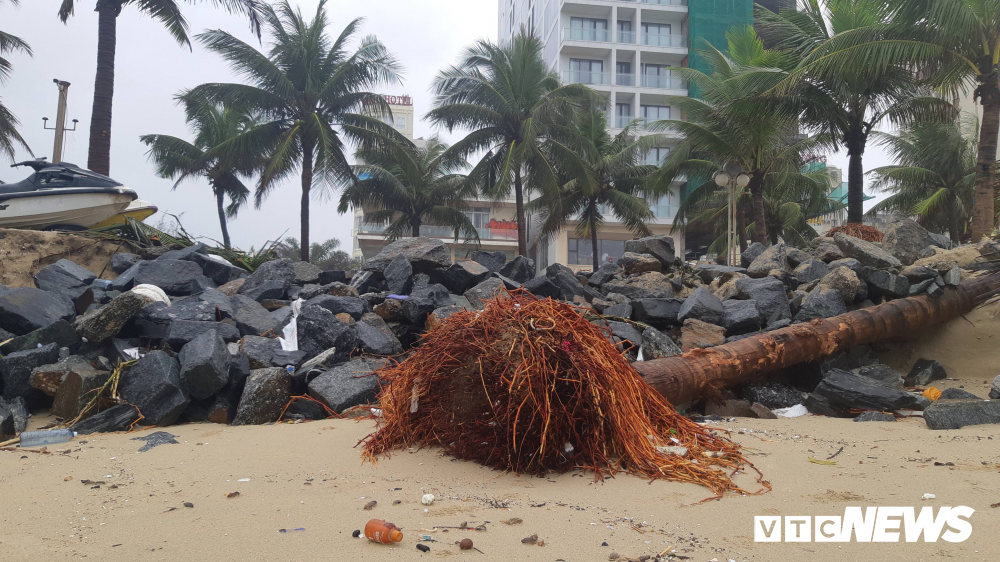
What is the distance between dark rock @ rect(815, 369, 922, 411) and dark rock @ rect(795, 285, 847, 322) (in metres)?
1.59

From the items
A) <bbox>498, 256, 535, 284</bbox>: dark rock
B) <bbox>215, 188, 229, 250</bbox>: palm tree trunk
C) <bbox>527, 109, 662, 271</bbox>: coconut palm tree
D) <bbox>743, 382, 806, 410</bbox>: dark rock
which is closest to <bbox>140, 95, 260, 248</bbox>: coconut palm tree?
<bbox>215, 188, 229, 250</bbox>: palm tree trunk

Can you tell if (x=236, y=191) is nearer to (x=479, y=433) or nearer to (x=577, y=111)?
(x=577, y=111)

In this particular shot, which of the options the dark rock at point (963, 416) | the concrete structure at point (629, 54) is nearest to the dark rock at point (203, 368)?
the dark rock at point (963, 416)

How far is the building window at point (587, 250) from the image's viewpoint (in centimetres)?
3728

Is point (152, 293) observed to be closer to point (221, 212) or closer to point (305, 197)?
point (305, 197)

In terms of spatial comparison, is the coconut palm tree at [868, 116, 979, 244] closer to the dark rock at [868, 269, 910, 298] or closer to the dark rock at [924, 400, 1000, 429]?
the dark rock at [868, 269, 910, 298]

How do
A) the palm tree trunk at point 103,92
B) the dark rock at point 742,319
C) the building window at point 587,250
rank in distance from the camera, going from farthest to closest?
the building window at point 587,250
the palm tree trunk at point 103,92
the dark rock at point 742,319

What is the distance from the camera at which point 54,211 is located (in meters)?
10.4

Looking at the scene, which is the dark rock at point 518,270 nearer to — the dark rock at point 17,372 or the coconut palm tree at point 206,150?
the dark rock at point 17,372

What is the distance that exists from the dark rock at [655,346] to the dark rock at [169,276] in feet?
19.3

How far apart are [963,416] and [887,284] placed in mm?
3038

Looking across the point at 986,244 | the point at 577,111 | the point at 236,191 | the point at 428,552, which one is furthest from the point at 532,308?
the point at 236,191

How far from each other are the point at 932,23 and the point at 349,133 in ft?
50.7

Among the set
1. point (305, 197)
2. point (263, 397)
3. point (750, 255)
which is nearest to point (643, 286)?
point (750, 255)
